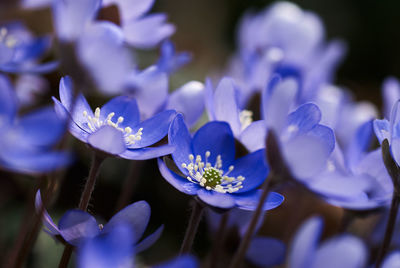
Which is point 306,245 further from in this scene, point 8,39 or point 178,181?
point 8,39

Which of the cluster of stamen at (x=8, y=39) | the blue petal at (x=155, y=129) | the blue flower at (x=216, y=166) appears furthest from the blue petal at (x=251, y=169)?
the cluster of stamen at (x=8, y=39)

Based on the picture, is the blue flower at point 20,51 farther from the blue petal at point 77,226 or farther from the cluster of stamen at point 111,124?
the blue petal at point 77,226

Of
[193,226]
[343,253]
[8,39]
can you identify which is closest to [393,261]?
[343,253]

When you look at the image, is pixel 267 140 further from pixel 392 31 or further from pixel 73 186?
pixel 392 31

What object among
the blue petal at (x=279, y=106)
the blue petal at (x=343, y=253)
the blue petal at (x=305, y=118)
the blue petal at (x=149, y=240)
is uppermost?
the blue petal at (x=279, y=106)

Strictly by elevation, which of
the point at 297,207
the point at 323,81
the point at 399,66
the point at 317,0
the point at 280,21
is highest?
the point at 280,21

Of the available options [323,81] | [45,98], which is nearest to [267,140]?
[323,81]
